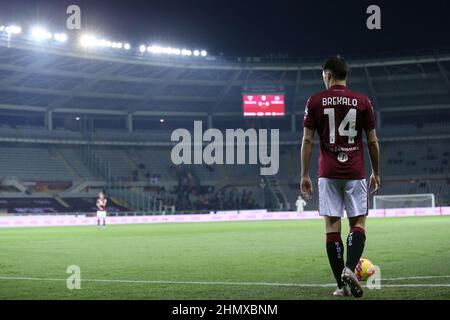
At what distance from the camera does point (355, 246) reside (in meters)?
7.10

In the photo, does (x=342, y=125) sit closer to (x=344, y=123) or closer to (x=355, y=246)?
(x=344, y=123)

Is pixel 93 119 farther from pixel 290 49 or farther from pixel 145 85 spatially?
pixel 290 49

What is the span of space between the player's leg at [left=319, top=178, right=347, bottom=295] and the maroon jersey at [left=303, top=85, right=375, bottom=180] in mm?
125

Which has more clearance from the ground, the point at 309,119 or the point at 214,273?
the point at 309,119

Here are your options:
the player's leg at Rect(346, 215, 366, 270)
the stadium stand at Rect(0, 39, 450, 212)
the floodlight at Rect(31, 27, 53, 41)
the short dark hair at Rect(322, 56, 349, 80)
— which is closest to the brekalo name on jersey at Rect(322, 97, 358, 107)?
the short dark hair at Rect(322, 56, 349, 80)

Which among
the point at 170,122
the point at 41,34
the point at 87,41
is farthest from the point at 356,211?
the point at 170,122

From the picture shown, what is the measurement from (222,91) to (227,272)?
5854 centimetres

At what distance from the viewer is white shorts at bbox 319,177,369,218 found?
7.12 m

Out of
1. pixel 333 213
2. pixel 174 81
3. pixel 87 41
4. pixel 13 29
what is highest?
pixel 87 41

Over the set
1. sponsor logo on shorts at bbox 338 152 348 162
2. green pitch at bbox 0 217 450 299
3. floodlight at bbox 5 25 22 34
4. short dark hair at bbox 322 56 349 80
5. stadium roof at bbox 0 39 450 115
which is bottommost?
green pitch at bbox 0 217 450 299

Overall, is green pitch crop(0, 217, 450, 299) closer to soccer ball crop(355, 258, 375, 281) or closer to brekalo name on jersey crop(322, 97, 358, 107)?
soccer ball crop(355, 258, 375, 281)

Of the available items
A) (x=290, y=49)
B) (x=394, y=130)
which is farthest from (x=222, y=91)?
(x=394, y=130)

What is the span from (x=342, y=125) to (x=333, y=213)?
99 cm

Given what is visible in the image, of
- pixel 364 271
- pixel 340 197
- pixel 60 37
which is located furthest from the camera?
pixel 60 37
